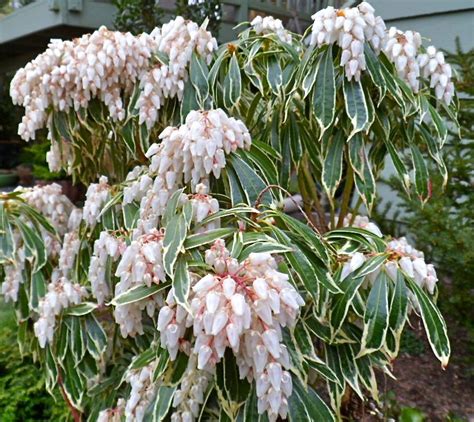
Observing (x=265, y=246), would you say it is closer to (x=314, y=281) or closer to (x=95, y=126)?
(x=314, y=281)

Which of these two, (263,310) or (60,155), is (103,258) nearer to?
(60,155)

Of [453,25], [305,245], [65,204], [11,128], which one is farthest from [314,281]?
[11,128]

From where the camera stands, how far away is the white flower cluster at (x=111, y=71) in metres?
1.43

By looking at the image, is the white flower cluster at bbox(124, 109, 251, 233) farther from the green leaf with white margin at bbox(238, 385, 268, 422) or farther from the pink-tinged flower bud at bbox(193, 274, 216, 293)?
the green leaf with white margin at bbox(238, 385, 268, 422)

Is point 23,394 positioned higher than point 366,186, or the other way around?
point 366,186

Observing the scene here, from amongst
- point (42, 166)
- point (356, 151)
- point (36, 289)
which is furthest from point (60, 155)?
point (42, 166)

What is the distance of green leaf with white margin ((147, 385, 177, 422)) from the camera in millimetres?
1036

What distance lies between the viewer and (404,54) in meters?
1.34

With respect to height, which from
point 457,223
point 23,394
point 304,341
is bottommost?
point 23,394

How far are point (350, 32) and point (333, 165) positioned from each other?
34 cm

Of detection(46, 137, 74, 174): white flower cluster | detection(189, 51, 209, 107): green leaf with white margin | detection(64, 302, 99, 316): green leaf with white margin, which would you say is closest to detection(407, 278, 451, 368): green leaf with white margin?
detection(189, 51, 209, 107): green leaf with white margin

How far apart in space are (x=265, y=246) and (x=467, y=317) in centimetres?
163

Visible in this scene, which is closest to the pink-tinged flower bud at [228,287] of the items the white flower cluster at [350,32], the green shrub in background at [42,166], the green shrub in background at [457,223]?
the white flower cluster at [350,32]

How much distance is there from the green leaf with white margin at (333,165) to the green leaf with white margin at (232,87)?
0.30 m
